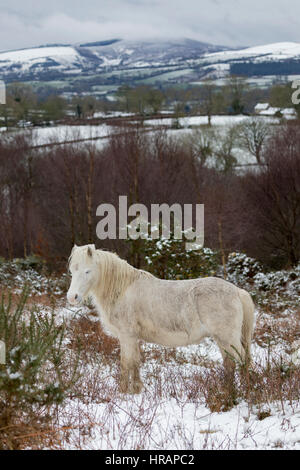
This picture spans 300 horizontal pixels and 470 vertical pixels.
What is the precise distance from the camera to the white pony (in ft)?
16.8

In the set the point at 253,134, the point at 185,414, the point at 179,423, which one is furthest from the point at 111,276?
the point at 253,134

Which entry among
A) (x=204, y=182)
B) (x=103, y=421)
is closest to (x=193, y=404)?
(x=103, y=421)

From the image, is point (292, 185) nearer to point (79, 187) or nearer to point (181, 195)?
point (181, 195)

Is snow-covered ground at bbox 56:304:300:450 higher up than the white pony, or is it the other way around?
the white pony

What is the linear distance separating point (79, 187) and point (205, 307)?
2102 centimetres

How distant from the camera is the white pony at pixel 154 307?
5105 millimetres

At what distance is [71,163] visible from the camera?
80.8 ft

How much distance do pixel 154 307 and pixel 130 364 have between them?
768 millimetres

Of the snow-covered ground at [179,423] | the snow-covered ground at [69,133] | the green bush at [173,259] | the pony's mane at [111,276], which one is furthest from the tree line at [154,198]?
the snow-covered ground at [179,423]
